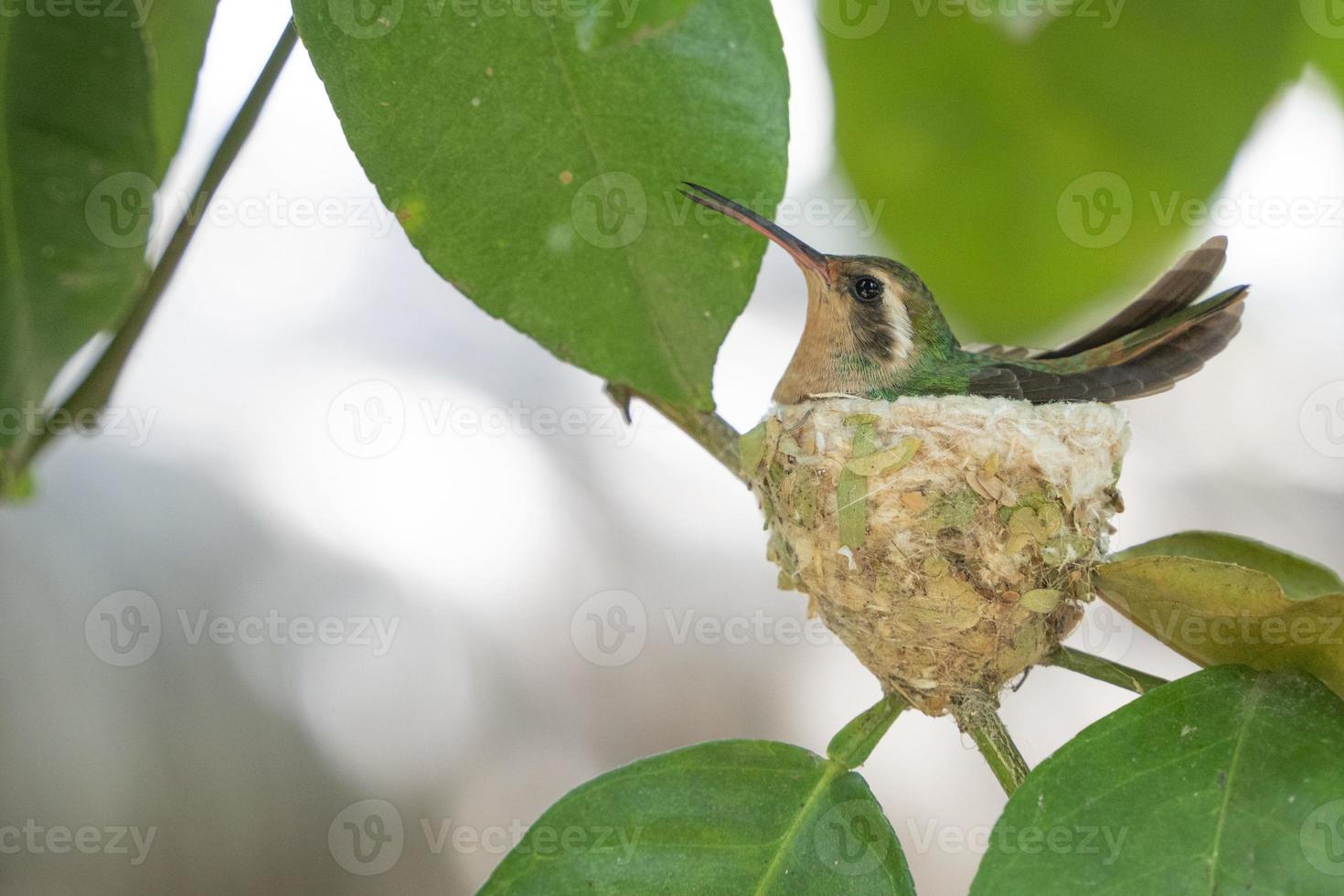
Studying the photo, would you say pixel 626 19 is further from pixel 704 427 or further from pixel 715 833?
pixel 715 833

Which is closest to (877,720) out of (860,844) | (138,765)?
(860,844)

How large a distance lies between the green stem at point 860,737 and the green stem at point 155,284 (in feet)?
3.74

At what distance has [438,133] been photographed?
4.33 ft

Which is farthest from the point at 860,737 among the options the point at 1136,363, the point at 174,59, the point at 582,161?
the point at 174,59

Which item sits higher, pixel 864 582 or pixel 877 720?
pixel 864 582

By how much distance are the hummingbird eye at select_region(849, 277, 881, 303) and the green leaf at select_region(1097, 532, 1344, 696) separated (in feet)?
3.87

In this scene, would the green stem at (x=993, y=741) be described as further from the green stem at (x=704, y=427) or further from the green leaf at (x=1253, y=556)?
the green stem at (x=704, y=427)

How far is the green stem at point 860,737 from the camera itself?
1.57 m

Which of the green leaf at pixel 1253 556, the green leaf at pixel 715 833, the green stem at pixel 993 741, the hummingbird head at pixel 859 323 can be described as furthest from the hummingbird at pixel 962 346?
the green leaf at pixel 715 833

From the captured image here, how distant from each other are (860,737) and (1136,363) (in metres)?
1.17

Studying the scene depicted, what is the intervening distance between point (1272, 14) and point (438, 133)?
170 centimetres

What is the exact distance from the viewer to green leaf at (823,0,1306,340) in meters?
2.23

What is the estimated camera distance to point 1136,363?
2342 mm

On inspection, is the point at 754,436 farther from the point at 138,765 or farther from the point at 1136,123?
the point at 138,765
